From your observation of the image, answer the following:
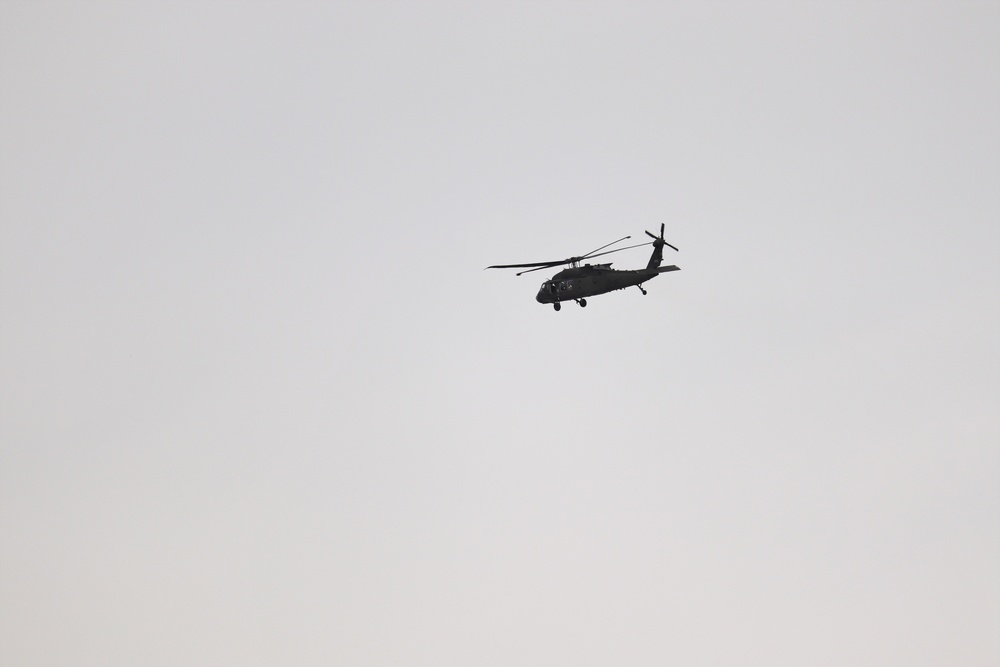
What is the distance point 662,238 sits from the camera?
9344 centimetres

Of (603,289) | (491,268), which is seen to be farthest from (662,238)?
(491,268)

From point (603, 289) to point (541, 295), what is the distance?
7.00 metres

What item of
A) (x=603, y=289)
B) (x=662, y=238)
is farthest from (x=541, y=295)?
(x=662, y=238)

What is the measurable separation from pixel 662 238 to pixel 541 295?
13.8 metres

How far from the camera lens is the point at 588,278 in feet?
304

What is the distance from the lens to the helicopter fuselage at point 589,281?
91125 millimetres

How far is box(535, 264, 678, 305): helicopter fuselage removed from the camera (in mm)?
91125

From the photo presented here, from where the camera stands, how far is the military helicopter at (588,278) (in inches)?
3590

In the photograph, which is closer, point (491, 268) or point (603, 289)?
point (491, 268)

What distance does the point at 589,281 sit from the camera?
92.4 meters

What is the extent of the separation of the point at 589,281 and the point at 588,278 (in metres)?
0.35

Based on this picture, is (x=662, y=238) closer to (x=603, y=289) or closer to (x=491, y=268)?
(x=603, y=289)

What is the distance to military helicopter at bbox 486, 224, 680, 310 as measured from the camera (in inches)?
3590

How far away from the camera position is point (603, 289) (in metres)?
92.2
